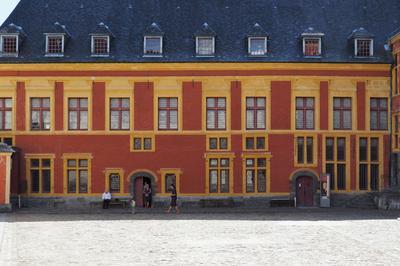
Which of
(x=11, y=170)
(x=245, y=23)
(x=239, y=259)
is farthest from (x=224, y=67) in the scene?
(x=239, y=259)

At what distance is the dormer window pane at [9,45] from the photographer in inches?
1913

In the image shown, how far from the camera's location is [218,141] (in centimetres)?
4838

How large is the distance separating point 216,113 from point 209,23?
6.76 meters

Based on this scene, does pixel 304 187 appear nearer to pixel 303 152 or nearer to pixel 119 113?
pixel 303 152

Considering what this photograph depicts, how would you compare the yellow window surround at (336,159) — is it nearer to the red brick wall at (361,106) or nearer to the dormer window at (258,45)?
the red brick wall at (361,106)

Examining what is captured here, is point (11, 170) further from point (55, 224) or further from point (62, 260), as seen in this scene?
point (62, 260)

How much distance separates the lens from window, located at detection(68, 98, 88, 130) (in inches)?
1900

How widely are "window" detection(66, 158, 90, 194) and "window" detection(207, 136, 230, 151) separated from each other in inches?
322

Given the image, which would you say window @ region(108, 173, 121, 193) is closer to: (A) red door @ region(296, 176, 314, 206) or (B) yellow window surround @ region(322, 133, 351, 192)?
(A) red door @ region(296, 176, 314, 206)

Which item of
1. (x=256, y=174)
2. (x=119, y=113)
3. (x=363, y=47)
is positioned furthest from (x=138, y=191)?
(x=363, y=47)

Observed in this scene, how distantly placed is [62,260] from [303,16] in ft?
110

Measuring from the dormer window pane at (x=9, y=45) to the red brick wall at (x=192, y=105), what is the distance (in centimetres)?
1157

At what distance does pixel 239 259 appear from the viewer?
898 inches

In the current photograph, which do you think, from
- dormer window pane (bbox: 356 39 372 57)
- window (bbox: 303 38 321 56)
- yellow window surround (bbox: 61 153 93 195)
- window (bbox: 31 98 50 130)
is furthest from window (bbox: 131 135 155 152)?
dormer window pane (bbox: 356 39 372 57)
